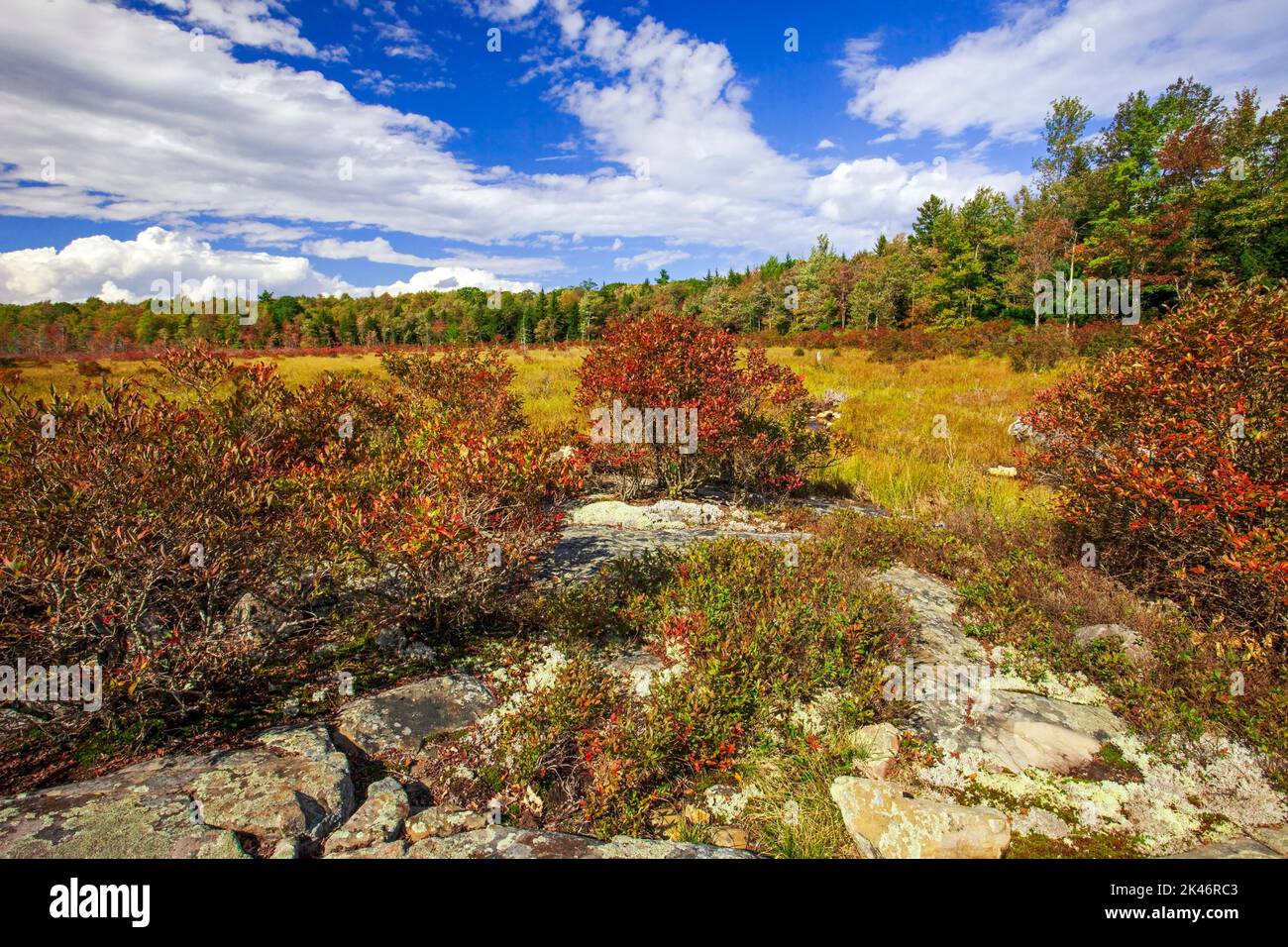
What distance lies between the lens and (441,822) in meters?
2.85

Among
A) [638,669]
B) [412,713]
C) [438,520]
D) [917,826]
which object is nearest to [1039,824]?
[917,826]

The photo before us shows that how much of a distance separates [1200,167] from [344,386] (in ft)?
148

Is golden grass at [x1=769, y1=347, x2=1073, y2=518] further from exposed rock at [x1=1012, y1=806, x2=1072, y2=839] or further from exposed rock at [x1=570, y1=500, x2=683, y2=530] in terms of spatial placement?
exposed rock at [x1=1012, y1=806, x2=1072, y2=839]

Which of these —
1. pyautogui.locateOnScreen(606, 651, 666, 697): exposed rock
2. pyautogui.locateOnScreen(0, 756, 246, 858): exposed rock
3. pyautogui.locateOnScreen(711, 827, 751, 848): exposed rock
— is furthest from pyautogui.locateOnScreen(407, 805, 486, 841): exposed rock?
pyautogui.locateOnScreen(606, 651, 666, 697): exposed rock

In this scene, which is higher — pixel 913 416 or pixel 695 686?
pixel 913 416

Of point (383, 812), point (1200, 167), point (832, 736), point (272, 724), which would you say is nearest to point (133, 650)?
point (272, 724)

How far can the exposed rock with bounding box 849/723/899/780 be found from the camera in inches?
134

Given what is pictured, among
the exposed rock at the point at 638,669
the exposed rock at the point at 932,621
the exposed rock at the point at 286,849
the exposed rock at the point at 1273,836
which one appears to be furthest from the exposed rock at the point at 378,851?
the exposed rock at the point at 1273,836

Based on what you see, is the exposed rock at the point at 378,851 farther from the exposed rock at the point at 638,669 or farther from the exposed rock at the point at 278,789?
the exposed rock at the point at 638,669

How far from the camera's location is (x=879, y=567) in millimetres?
5781

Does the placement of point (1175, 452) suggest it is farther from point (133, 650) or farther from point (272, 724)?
point (133, 650)

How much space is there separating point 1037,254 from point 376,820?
150 feet

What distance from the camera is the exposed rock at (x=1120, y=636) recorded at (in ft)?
13.5

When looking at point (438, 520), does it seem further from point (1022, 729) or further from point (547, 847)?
point (1022, 729)
